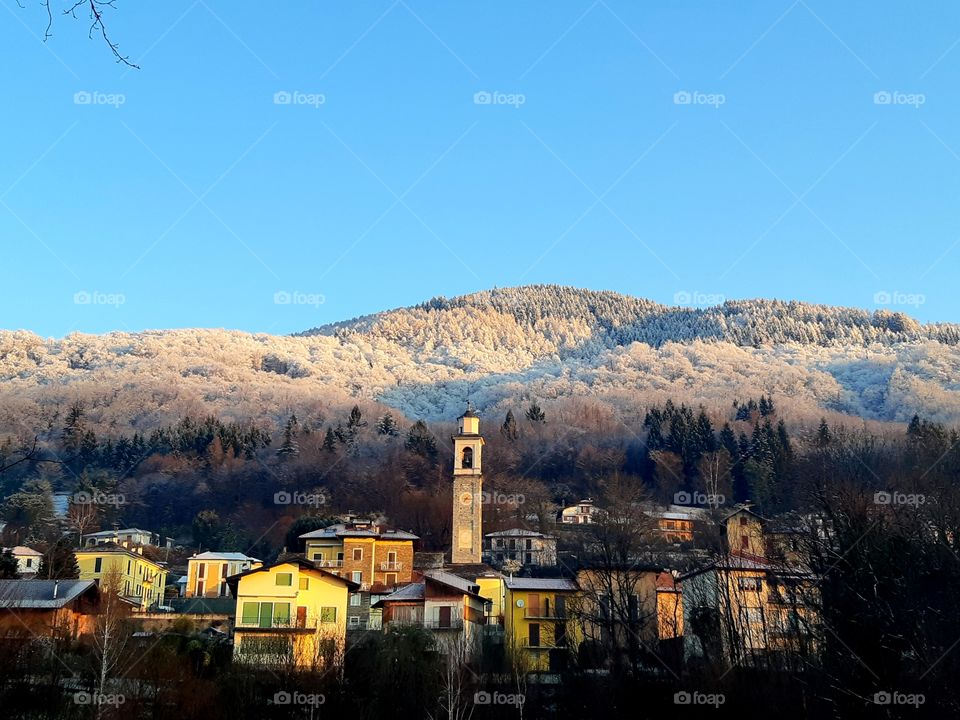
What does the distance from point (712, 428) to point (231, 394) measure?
82214 mm

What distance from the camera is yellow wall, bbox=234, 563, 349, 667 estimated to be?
42.7 metres

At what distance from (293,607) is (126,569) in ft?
77.0

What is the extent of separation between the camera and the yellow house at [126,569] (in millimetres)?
62838

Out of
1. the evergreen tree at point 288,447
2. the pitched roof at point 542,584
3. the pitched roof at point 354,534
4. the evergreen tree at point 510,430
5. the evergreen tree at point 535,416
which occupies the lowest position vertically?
the pitched roof at point 542,584

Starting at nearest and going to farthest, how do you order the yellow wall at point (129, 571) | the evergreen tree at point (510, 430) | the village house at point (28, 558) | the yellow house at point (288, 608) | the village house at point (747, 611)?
the village house at point (747, 611), the yellow house at point (288, 608), the yellow wall at point (129, 571), the village house at point (28, 558), the evergreen tree at point (510, 430)

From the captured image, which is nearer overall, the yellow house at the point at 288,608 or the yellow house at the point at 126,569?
the yellow house at the point at 288,608

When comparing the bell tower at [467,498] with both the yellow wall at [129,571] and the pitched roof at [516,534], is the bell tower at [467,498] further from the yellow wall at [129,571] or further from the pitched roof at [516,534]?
the yellow wall at [129,571]

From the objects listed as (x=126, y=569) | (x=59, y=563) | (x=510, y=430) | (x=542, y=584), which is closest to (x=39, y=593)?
(x=59, y=563)

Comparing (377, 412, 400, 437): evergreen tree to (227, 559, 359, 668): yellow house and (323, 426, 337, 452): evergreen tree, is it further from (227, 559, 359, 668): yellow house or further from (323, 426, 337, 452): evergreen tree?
(227, 559, 359, 668): yellow house

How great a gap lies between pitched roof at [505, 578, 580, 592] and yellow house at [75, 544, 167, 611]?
23.1m

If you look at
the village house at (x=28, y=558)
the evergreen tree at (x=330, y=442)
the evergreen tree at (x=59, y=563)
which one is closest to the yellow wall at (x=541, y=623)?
the evergreen tree at (x=59, y=563)

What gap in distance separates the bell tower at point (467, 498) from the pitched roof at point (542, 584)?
24184mm

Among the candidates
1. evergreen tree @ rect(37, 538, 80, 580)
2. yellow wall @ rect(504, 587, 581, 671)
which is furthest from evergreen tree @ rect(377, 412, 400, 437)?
yellow wall @ rect(504, 587, 581, 671)

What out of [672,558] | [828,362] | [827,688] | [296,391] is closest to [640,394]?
[828,362]
